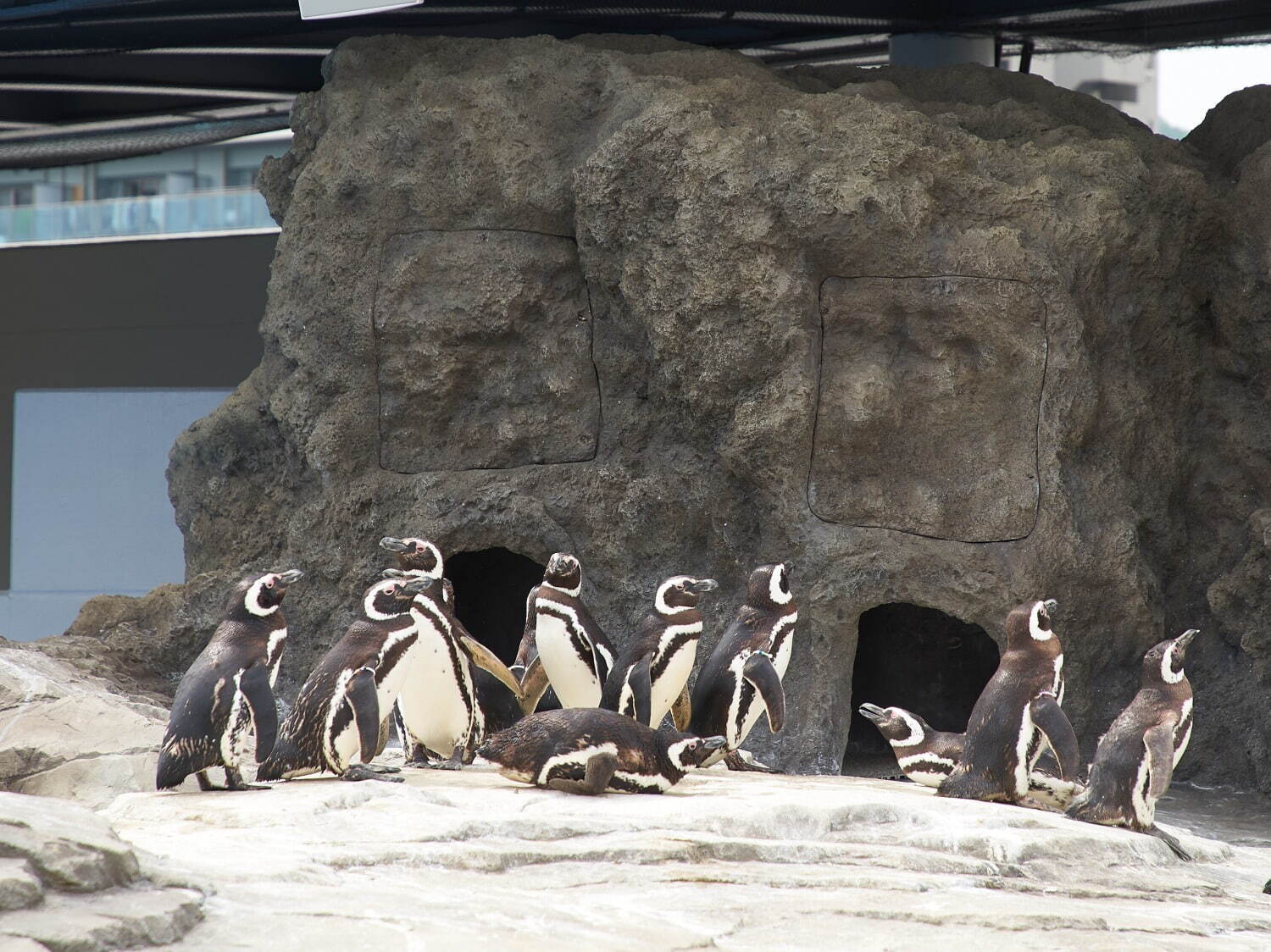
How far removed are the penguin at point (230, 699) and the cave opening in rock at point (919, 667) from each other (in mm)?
5551

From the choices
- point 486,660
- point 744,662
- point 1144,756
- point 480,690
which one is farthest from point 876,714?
point 480,690

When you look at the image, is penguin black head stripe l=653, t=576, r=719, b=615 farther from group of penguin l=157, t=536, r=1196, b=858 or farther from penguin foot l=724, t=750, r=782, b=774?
penguin foot l=724, t=750, r=782, b=774

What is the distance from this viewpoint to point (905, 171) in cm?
820

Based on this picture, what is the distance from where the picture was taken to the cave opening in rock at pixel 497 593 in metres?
10.6

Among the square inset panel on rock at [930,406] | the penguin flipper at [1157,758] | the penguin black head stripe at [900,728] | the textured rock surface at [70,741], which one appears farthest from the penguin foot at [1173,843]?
the textured rock surface at [70,741]

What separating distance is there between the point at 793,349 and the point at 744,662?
2325mm

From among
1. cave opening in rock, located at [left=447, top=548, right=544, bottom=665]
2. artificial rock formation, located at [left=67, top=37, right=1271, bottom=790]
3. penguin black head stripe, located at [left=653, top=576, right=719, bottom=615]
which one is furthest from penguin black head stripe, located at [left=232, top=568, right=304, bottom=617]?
cave opening in rock, located at [left=447, top=548, right=544, bottom=665]

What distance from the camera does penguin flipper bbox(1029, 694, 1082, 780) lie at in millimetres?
5688

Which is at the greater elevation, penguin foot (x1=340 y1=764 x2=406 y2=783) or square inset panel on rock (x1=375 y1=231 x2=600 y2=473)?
square inset panel on rock (x1=375 y1=231 x2=600 y2=473)

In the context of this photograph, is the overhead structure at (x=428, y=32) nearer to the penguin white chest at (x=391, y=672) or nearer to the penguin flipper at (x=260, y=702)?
the penguin white chest at (x=391, y=672)

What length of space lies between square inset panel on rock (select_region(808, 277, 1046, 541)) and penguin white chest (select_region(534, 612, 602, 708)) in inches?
84.2

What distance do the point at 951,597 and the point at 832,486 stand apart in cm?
92

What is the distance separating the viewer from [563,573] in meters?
6.88

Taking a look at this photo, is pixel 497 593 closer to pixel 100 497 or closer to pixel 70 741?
pixel 70 741
